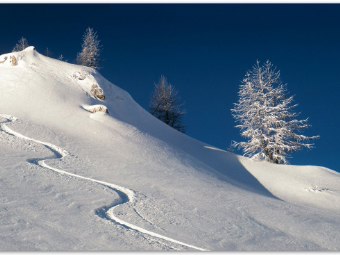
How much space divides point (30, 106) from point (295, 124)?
20.0 metres

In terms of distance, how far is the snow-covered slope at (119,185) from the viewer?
904 centimetres

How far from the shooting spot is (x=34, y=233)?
8.27 meters

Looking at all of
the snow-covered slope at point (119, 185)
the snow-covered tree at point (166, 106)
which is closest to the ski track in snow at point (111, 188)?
the snow-covered slope at point (119, 185)

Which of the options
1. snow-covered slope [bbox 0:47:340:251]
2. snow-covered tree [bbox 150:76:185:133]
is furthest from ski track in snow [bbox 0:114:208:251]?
snow-covered tree [bbox 150:76:185:133]

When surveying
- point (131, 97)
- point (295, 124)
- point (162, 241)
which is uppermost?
point (295, 124)

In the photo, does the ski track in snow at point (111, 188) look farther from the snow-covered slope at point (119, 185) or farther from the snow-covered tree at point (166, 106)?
the snow-covered tree at point (166, 106)

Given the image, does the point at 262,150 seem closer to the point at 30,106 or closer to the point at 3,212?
the point at 30,106

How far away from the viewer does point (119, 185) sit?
528 inches

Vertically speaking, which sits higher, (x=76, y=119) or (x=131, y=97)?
(x=131, y=97)

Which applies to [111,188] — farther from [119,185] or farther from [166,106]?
[166,106]

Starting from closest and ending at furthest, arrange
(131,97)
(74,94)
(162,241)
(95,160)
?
(162,241), (95,160), (74,94), (131,97)

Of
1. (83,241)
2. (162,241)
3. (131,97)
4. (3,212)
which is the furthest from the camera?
(131,97)

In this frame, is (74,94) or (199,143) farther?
(199,143)

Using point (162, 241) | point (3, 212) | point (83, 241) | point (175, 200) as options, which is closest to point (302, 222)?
point (175, 200)
